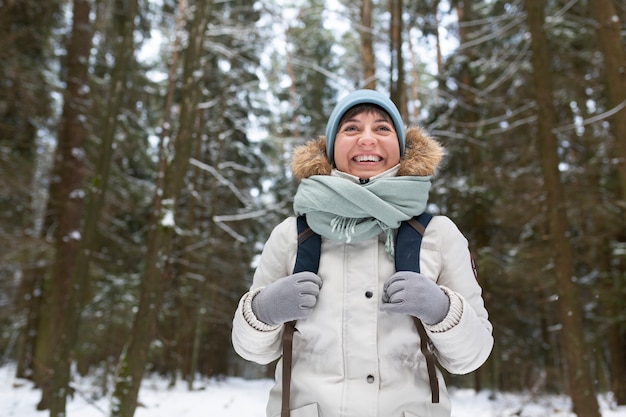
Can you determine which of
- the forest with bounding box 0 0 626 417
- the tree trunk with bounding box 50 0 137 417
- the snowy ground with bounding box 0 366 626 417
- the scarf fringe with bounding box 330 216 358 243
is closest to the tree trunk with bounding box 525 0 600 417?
→ the forest with bounding box 0 0 626 417

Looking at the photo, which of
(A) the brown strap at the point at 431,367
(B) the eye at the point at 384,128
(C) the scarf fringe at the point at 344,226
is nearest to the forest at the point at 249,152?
(B) the eye at the point at 384,128

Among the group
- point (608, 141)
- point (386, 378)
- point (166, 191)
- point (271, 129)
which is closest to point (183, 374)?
point (271, 129)

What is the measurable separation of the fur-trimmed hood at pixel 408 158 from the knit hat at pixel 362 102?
0.15 ft

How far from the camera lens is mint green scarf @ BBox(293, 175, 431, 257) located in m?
1.81

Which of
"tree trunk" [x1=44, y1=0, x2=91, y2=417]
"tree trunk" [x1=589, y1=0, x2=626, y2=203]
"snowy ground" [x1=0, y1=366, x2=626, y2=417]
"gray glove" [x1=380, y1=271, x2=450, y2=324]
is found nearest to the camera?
"gray glove" [x1=380, y1=271, x2=450, y2=324]

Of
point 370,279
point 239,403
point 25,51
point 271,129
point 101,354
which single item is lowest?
Answer: point 239,403

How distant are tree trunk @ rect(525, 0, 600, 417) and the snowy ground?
3.36m

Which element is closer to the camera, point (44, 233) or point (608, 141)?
point (608, 141)

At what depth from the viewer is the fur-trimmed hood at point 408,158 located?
2029mm

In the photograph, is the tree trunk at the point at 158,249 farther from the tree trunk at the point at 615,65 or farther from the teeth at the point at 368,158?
the tree trunk at the point at 615,65

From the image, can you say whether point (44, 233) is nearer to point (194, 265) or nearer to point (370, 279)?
point (194, 265)

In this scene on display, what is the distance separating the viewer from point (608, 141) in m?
10.1

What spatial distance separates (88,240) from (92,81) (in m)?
6.51

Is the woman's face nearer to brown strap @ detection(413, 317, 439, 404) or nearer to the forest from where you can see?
brown strap @ detection(413, 317, 439, 404)
